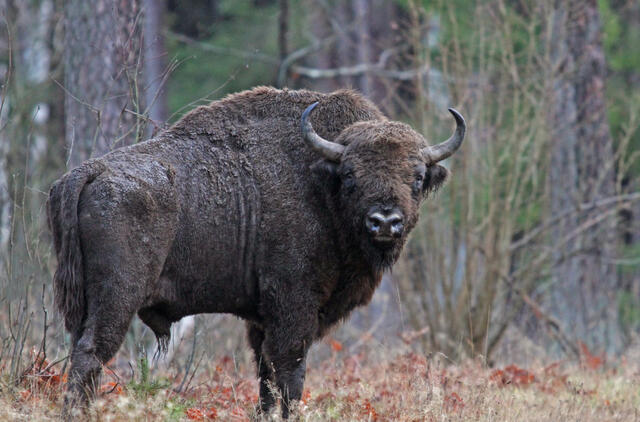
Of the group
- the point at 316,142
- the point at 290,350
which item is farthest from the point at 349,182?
the point at 290,350

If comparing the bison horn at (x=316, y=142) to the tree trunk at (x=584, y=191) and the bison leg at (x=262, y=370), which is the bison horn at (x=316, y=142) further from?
the tree trunk at (x=584, y=191)

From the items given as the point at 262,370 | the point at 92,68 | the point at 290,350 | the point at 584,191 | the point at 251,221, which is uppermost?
the point at 92,68

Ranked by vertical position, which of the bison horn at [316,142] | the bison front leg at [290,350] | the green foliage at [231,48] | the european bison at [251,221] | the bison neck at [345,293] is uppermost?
the bison horn at [316,142]

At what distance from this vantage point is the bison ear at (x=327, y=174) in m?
6.55

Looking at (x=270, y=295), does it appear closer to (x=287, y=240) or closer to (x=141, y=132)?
(x=287, y=240)

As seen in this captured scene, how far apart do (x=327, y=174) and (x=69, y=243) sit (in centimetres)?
Result: 200

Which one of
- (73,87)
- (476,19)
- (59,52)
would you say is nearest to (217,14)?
(59,52)

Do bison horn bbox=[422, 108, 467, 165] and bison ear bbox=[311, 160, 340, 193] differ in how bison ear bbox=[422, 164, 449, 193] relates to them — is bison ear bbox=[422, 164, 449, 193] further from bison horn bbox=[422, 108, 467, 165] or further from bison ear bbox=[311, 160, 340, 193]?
bison ear bbox=[311, 160, 340, 193]

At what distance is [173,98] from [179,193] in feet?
55.9

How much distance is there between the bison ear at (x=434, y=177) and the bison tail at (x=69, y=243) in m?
2.59

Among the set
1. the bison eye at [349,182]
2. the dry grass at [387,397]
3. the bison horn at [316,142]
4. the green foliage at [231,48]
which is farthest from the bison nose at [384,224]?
the green foliage at [231,48]

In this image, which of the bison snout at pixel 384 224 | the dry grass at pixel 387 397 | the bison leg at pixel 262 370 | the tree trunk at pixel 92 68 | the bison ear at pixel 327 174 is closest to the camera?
the dry grass at pixel 387 397

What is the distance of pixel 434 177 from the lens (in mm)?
6922

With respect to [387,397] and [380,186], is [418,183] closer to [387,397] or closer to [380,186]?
[380,186]
